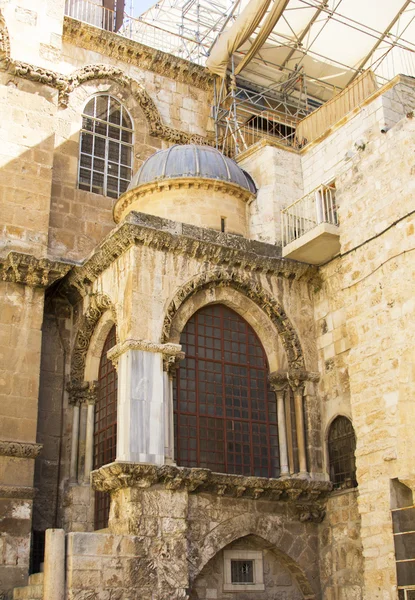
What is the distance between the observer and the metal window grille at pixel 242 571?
13328 mm

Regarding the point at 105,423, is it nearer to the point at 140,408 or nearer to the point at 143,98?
the point at 140,408

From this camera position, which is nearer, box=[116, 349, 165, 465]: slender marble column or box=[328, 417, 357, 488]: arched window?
box=[116, 349, 165, 465]: slender marble column

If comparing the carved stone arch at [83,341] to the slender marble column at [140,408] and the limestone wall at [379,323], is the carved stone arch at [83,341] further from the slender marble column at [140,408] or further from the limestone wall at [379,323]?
the limestone wall at [379,323]

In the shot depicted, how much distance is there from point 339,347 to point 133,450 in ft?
14.8

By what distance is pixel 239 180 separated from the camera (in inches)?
662

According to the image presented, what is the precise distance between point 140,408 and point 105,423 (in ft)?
7.24

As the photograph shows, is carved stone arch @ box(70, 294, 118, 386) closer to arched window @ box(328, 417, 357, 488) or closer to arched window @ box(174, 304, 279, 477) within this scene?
arched window @ box(174, 304, 279, 477)

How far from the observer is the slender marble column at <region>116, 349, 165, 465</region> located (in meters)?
12.6

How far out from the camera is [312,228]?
1501 cm

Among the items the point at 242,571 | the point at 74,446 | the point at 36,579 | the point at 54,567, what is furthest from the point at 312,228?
the point at 36,579

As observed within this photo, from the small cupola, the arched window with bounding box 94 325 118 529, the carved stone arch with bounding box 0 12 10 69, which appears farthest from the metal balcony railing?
the carved stone arch with bounding box 0 12 10 69

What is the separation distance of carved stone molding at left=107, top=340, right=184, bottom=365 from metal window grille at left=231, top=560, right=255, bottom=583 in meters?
3.60

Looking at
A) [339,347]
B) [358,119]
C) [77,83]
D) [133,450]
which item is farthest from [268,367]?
[77,83]

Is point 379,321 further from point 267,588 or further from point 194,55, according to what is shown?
point 194,55
